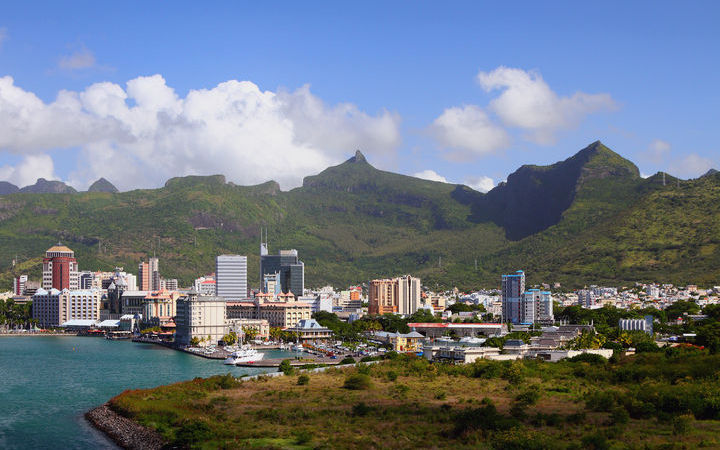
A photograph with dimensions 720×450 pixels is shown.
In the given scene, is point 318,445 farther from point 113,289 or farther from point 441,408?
point 113,289

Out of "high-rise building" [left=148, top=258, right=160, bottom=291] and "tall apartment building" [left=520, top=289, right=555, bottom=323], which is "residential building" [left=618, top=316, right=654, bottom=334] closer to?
"tall apartment building" [left=520, top=289, right=555, bottom=323]

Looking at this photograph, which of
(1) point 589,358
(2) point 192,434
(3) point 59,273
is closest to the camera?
(2) point 192,434

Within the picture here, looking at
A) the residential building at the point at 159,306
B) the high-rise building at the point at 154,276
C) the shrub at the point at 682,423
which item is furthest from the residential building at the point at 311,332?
the high-rise building at the point at 154,276

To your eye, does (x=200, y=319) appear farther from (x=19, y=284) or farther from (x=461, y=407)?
(x=19, y=284)

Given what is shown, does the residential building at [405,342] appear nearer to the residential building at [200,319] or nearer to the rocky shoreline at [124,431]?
the residential building at [200,319]

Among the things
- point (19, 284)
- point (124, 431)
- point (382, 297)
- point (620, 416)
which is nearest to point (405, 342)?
point (382, 297)

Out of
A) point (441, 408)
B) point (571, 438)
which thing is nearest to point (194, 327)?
point (441, 408)
